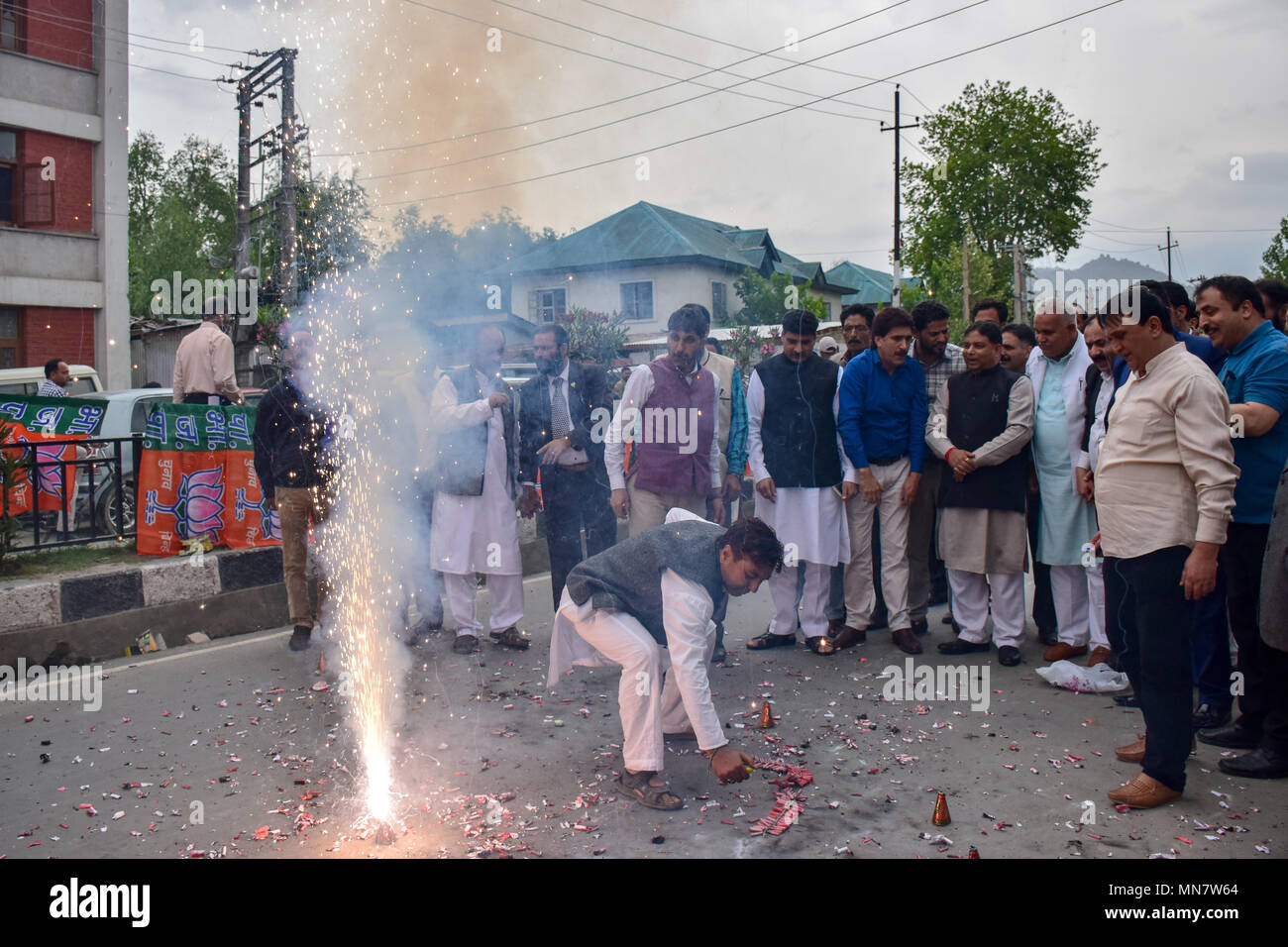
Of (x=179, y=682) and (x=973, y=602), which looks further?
(x=973, y=602)

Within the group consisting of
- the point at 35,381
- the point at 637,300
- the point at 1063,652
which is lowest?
the point at 1063,652

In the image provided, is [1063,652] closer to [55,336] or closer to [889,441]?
[889,441]

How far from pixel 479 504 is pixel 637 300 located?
31713 mm

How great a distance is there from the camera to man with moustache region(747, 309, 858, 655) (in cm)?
664

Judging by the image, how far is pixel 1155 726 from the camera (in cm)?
396

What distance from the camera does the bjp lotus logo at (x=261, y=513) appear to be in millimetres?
7852

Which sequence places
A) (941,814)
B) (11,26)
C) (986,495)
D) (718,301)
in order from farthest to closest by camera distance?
(718,301)
(11,26)
(986,495)
(941,814)

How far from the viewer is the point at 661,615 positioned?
4.48m

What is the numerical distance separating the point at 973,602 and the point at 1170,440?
2659 millimetres

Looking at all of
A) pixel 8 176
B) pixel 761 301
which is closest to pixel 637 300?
pixel 761 301

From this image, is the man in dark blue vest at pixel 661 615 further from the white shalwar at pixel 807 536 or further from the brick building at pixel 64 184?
the brick building at pixel 64 184

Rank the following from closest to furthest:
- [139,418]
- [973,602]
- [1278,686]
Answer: [1278,686], [973,602], [139,418]
